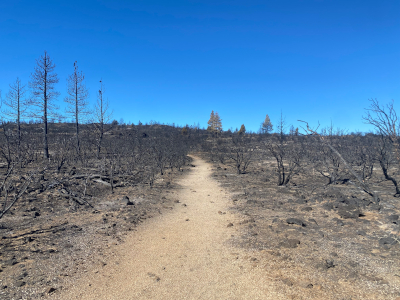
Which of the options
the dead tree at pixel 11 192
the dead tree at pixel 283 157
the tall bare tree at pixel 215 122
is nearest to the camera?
the dead tree at pixel 11 192

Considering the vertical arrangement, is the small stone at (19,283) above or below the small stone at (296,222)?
below

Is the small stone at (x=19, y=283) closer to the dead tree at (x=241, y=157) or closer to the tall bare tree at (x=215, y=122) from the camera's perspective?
the dead tree at (x=241, y=157)

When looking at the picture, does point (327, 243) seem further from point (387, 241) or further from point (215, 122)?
point (215, 122)

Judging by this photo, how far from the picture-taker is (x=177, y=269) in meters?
4.38

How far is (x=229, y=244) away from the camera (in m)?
5.43

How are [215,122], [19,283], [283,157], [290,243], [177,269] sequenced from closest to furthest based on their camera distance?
→ [19,283]
[177,269]
[290,243]
[283,157]
[215,122]

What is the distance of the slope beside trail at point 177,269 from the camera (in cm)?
367

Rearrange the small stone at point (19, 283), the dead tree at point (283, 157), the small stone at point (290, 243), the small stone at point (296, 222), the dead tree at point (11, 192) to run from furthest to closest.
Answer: the dead tree at point (283, 157)
the small stone at point (296, 222)
the small stone at point (290, 243)
the dead tree at point (11, 192)
the small stone at point (19, 283)

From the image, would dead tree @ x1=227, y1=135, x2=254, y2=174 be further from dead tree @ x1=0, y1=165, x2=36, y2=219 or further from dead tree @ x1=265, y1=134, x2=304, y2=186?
dead tree @ x1=0, y1=165, x2=36, y2=219

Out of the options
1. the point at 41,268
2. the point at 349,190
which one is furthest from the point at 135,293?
the point at 349,190

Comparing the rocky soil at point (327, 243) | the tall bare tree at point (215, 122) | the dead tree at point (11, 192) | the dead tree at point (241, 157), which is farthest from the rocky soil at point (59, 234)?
the tall bare tree at point (215, 122)

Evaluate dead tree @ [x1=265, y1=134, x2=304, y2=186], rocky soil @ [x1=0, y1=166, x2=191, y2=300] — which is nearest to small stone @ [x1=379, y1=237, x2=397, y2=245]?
rocky soil @ [x1=0, y1=166, x2=191, y2=300]

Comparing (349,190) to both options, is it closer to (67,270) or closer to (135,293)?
(135,293)

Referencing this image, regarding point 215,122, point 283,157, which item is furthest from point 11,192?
point 215,122
